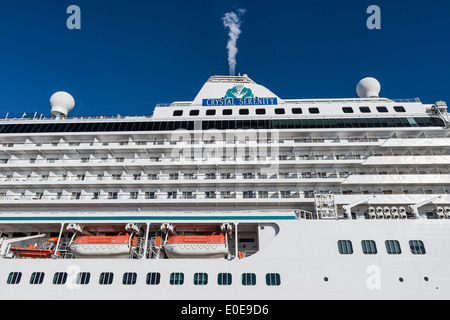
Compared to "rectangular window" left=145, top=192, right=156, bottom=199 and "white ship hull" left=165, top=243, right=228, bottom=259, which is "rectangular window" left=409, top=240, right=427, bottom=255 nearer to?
"white ship hull" left=165, top=243, right=228, bottom=259

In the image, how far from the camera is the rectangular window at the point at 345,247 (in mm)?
14172

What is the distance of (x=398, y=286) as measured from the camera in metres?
13.1

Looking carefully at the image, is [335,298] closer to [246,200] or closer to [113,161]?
[246,200]

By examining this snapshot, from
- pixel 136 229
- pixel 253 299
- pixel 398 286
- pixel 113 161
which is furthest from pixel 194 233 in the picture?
pixel 398 286

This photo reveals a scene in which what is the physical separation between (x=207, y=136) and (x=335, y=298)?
12795 mm

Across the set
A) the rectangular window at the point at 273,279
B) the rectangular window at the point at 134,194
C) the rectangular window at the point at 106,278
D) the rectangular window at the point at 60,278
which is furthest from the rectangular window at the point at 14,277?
the rectangular window at the point at 273,279

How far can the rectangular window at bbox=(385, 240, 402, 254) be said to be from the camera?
1406 cm

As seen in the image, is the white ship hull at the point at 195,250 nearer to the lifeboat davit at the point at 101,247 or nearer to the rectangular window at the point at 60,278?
the lifeboat davit at the point at 101,247

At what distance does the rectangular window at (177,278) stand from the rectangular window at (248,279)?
9.49ft

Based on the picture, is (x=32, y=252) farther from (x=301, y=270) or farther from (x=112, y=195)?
(x=301, y=270)

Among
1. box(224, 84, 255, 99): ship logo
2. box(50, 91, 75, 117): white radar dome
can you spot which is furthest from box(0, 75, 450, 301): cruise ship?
box(50, 91, 75, 117): white radar dome

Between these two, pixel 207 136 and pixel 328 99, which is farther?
pixel 328 99

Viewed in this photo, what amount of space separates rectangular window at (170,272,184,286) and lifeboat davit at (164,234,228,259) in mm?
1250

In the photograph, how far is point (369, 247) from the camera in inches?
559
